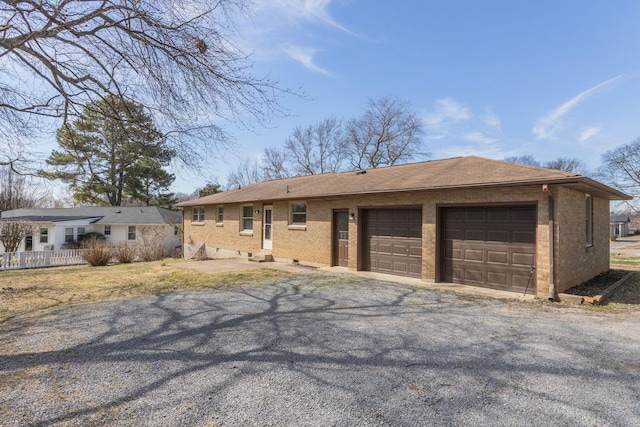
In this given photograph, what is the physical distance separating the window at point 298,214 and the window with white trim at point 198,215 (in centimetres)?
905

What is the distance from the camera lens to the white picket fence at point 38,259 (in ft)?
53.0

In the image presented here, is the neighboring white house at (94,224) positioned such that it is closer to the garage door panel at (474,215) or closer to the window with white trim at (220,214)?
the window with white trim at (220,214)

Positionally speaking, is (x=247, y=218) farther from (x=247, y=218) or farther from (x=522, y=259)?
(x=522, y=259)

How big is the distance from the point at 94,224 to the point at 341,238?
25.0 meters

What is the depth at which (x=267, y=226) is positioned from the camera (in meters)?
15.8

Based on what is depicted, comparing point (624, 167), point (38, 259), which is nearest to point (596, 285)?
point (38, 259)

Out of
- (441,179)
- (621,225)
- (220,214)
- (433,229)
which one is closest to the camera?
(433,229)

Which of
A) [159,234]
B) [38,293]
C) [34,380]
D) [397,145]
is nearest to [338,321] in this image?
[34,380]

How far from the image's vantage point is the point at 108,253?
17484mm

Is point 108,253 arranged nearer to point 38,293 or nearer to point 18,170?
point 38,293

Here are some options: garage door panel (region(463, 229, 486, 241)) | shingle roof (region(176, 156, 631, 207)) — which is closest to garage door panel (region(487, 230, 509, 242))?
garage door panel (region(463, 229, 486, 241))

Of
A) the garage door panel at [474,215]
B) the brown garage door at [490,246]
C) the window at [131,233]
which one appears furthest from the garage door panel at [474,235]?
the window at [131,233]

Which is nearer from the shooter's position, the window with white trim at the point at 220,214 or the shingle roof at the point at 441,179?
the shingle roof at the point at 441,179

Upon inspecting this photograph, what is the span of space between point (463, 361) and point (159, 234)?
22.1m
